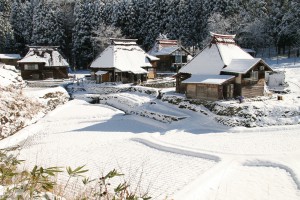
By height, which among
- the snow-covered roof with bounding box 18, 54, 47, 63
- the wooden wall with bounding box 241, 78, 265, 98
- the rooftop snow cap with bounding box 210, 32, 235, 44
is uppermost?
the rooftop snow cap with bounding box 210, 32, 235, 44

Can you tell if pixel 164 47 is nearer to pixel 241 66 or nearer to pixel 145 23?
pixel 145 23

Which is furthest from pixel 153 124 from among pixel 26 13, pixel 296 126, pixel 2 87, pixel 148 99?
pixel 26 13

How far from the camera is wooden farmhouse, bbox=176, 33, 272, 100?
92.3 feet

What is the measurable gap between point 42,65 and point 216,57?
3024 centimetres

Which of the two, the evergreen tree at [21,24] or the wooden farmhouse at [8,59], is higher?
the evergreen tree at [21,24]

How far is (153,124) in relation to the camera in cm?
2747

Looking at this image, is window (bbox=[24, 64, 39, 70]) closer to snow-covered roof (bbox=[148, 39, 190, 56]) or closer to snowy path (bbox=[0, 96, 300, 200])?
snow-covered roof (bbox=[148, 39, 190, 56])

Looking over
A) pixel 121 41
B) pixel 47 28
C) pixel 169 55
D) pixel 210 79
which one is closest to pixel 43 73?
pixel 121 41

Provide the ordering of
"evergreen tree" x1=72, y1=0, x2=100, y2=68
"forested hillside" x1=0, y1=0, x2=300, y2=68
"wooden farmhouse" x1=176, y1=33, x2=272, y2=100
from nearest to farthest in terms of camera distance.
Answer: "wooden farmhouse" x1=176, y1=33, x2=272, y2=100
"forested hillside" x1=0, y1=0, x2=300, y2=68
"evergreen tree" x1=72, y1=0, x2=100, y2=68

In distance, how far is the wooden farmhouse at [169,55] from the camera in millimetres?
51531

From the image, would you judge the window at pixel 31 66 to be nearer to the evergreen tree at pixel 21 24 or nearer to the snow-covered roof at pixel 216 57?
the evergreen tree at pixel 21 24

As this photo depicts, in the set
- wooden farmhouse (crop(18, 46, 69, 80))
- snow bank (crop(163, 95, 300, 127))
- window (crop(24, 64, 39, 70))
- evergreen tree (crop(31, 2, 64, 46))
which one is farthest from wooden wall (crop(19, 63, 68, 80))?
snow bank (crop(163, 95, 300, 127))

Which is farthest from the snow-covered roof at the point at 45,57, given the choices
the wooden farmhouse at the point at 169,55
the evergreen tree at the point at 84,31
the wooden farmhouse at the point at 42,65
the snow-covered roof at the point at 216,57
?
the snow-covered roof at the point at 216,57

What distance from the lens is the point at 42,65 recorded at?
49281 mm
